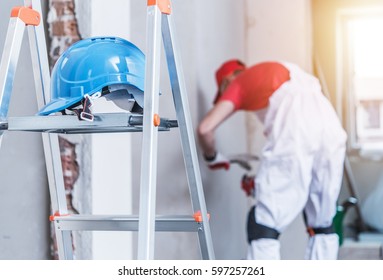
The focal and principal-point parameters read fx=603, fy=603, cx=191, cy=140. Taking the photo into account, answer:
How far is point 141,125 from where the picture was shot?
3.44ft

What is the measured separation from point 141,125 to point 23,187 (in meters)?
0.70

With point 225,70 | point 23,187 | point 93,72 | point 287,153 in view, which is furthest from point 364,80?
point 93,72

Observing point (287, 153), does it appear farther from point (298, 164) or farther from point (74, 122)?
point (74, 122)

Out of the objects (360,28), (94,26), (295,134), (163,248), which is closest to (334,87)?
(360,28)

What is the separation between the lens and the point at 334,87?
448cm

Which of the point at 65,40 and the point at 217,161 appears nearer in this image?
the point at 65,40

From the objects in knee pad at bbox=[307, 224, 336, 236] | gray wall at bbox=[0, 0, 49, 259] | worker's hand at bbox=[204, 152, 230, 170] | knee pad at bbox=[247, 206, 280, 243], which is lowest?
knee pad at bbox=[307, 224, 336, 236]

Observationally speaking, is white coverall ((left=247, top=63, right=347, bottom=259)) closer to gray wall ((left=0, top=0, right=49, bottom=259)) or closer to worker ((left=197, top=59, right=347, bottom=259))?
worker ((left=197, top=59, right=347, bottom=259))

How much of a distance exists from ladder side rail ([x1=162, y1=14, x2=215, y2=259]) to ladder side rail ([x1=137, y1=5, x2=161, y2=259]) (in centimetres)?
8

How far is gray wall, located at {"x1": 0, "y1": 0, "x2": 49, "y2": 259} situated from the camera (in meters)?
1.62

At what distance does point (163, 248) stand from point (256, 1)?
5.57 feet

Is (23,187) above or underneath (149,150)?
underneath

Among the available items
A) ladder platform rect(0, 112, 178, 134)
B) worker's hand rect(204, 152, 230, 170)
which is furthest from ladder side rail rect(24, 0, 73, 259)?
worker's hand rect(204, 152, 230, 170)
